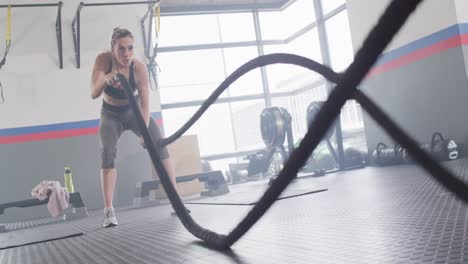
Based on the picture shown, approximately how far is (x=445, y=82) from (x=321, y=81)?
2.60 m

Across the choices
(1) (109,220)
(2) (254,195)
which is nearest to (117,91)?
(1) (109,220)

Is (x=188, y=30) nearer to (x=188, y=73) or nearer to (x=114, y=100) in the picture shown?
(x=188, y=73)

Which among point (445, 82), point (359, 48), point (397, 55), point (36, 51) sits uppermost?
point (36, 51)

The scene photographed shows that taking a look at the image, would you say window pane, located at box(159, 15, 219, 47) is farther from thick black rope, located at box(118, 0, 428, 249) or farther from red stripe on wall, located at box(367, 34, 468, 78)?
thick black rope, located at box(118, 0, 428, 249)

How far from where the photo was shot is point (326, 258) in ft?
3.52

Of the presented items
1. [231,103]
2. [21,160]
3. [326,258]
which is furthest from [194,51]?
[326,258]

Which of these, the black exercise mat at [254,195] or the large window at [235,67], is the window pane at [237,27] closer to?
the large window at [235,67]

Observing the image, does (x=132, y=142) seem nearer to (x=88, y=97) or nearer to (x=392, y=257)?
(x=88, y=97)

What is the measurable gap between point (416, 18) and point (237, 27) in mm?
3286

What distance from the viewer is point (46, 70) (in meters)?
5.24

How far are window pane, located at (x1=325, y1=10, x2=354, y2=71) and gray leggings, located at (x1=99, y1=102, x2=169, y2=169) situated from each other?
4053mm

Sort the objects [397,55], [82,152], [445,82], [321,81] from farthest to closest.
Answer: [321,81]
[82,152]
[397,55]
[445,82]

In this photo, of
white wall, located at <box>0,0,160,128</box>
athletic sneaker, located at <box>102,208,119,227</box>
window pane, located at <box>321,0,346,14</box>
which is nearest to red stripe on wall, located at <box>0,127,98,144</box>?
white wall, located at <box>0,0,160,128</box>

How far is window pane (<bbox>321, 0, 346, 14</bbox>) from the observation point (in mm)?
6266
